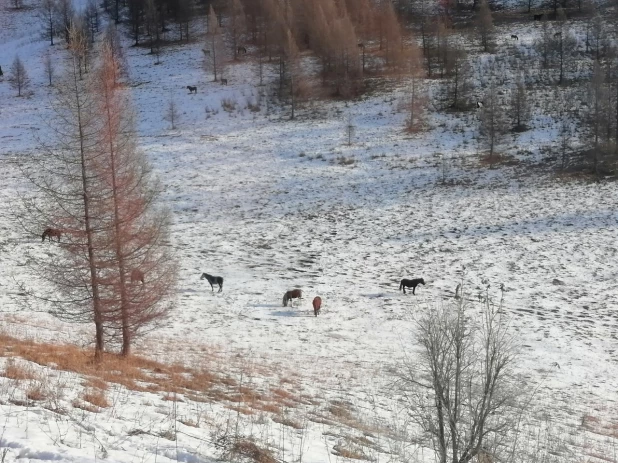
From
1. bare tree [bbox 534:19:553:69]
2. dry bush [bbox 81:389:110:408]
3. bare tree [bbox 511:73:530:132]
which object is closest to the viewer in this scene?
dry bush [bbox 81:389:110:408]

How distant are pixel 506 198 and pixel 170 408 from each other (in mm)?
29605

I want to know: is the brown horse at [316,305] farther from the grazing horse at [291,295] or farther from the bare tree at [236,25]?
the bare tree at [236,25]

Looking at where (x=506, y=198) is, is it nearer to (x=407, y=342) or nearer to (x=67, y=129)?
(x=407, y=342)

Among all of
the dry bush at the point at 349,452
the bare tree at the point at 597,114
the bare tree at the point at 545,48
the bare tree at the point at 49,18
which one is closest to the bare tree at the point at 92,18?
the bare tree at the point at 49,18

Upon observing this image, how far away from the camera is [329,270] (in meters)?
25.1

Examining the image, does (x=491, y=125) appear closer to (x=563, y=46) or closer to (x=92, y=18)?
(x=563, y=46)

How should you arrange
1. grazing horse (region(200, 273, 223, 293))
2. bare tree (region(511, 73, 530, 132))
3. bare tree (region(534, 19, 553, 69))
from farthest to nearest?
bare tree (region(534, 19, 553, 69)) < bare tree (region(511, 73, 530, 132)) < grazing horse (region(200, 273, 223, 293))

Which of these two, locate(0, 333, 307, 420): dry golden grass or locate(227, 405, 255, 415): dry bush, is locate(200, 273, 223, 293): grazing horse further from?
locate(227, 405, 255, 415): dry bush

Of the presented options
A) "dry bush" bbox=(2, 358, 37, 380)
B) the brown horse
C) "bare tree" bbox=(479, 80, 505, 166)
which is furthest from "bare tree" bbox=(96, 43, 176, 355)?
"bare tree" bbox=(479, 80, 505, 166)

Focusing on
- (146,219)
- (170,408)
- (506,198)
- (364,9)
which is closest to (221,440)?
(170,408)

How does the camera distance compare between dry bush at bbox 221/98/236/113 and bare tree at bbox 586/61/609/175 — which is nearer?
bare tree at bbox 586/61/609/175

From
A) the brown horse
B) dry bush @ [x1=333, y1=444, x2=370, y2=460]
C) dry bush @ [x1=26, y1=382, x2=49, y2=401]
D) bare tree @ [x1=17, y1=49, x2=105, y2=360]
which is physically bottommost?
the brown horse

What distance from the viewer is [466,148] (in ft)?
139

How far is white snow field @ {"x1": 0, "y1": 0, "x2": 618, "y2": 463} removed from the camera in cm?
818
